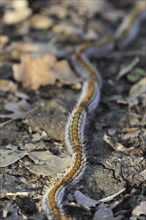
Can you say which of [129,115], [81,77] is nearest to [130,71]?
[81,77]

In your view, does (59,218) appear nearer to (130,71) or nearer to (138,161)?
(138,161)

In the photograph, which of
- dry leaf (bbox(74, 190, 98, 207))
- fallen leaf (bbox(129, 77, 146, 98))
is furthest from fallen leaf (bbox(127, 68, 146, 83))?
dry leaf (bbox(74, 190, 98, 207))

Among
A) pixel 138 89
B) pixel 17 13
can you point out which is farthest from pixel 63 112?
pixel 17 13

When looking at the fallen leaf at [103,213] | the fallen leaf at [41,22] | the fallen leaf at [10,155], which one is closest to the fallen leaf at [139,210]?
the fallen leaf at [103,213]

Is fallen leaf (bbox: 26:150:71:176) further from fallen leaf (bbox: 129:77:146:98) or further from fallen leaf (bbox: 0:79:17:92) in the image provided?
fallen leaf (bbox: 129:77:146:98)

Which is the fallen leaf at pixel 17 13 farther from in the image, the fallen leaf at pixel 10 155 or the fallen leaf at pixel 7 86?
the fallen leaf at pixel 10 155
